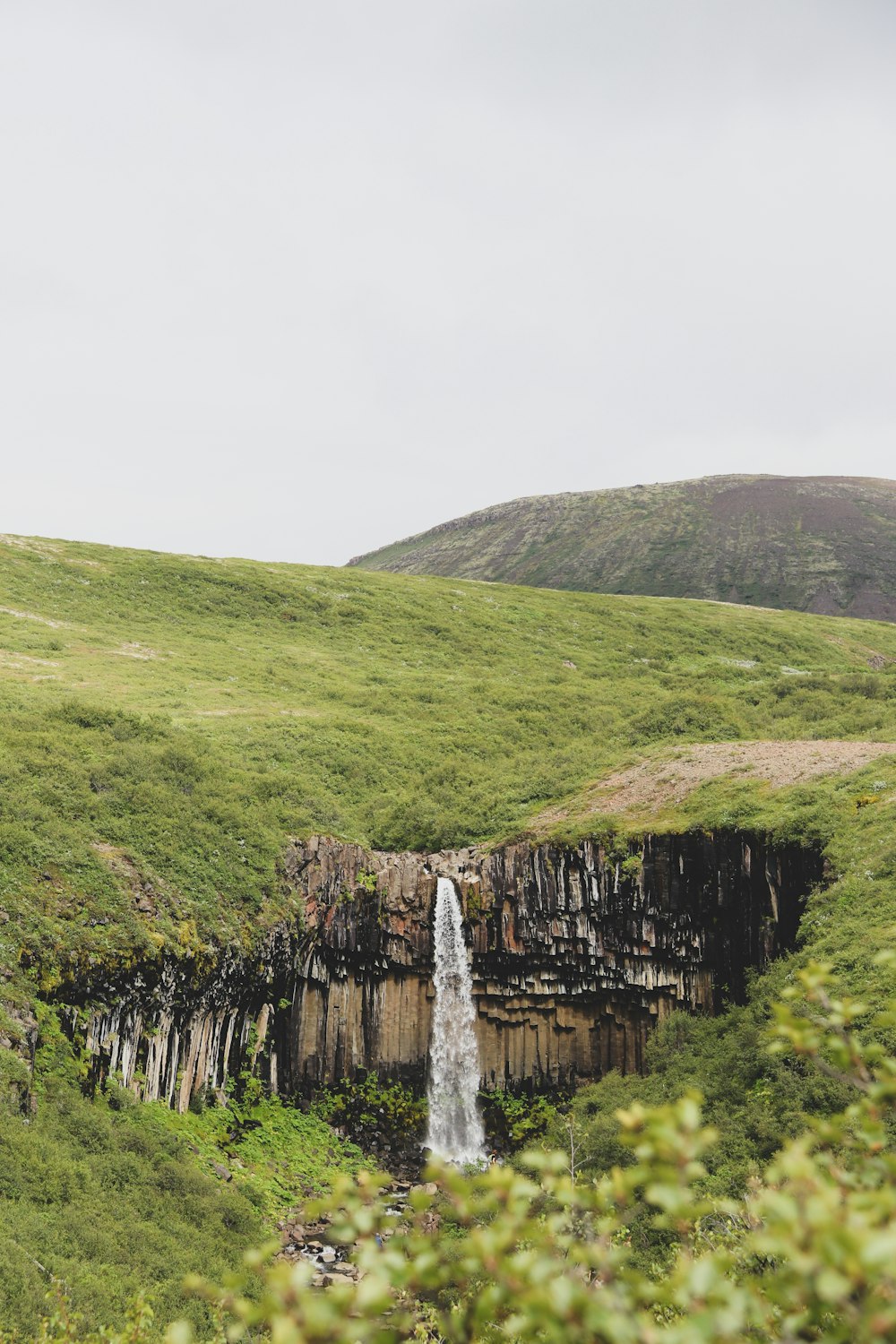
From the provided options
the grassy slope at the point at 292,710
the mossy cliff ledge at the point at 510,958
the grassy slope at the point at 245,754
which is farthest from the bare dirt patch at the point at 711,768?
the mossy cliff ledge at the point at 510,958

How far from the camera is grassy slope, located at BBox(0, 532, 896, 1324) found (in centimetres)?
1831

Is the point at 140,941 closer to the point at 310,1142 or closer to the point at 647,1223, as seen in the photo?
the point at 310,1142

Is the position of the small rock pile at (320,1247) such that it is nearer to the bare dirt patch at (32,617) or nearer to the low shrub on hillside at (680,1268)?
the low shrub on hillside at (680,1268)

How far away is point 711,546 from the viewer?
16175 centimetres

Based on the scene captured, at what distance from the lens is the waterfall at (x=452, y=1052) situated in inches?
1032

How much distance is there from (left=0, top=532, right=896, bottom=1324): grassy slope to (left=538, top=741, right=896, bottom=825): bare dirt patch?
52.9 inches

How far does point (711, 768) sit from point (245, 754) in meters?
20.3

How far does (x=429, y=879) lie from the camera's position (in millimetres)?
29719

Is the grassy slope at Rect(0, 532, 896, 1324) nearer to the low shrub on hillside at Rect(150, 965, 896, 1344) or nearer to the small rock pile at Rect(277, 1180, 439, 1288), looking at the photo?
the small rock pile at Rect(277, 1180, 439, 1288)

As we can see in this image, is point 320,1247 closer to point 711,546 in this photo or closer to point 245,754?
point 245,754

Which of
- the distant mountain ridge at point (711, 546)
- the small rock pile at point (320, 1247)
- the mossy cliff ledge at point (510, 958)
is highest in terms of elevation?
the distant mountain ridge at point (711, 546)

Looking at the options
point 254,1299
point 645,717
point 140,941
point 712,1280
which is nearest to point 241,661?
point 645,717

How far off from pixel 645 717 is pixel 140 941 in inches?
1163

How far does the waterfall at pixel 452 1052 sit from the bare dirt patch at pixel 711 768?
5.57 metres
